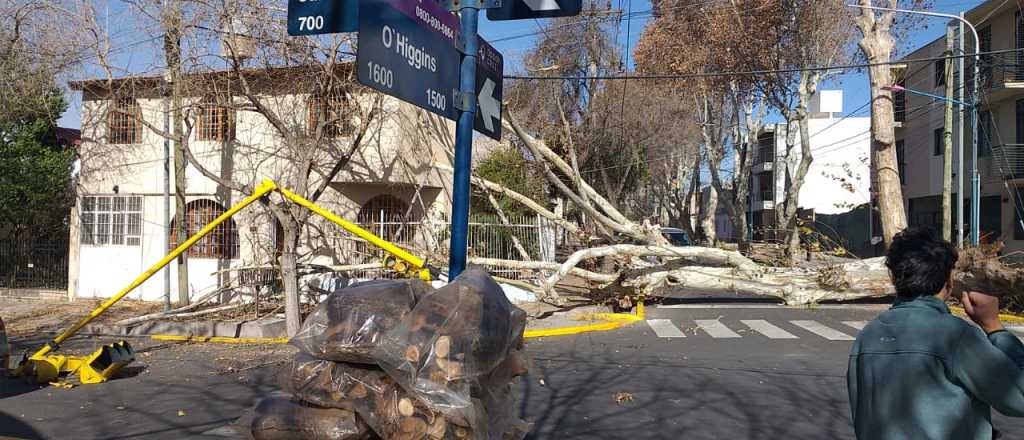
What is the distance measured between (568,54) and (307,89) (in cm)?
1538

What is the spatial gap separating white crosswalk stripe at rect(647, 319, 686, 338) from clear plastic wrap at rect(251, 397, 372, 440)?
10.1 meters

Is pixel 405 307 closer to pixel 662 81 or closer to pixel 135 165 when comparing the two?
pixel 135 165

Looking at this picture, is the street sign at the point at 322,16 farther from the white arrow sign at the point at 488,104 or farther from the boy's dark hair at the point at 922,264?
the boy's dark hair at the point at 922,264

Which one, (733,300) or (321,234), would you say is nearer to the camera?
(321,234)

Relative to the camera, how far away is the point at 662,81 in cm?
3075

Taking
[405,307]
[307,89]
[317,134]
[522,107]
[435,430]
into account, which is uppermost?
[522,107]

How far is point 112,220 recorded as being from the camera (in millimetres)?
18062

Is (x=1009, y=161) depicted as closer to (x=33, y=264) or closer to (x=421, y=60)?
(x=421, y=60)

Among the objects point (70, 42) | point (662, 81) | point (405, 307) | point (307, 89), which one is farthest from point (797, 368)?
point (662, 81)

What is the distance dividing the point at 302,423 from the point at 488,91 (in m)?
2.19

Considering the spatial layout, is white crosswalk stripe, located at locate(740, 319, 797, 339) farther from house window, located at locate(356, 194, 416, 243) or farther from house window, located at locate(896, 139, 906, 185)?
house window, located at locate(896, 139, 906, 185)

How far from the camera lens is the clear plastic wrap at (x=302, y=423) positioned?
3.24 meters

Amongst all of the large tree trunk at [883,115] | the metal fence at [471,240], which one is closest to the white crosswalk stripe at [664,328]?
the metal fence at [471,240]

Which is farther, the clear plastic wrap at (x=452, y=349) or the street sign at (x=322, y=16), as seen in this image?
the street sign at (x=322, y=16)
